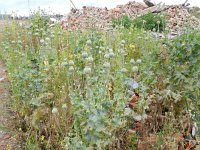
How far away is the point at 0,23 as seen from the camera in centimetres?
1009

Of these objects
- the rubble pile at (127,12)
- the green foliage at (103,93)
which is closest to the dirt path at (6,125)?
the green foliage at (103,93)

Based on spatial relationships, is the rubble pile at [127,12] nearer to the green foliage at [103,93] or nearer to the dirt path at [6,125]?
the dirt path at [6,125]

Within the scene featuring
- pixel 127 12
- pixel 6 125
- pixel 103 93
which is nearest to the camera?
pixel 103 93

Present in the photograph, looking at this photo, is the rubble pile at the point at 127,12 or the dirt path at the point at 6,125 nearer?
the dirt path at the point at 6,125

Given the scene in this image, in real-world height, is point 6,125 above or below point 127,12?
above

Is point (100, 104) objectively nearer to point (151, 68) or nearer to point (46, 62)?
point (151, 68)

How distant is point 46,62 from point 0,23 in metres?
6.51

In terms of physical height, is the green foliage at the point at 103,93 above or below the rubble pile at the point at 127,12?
above

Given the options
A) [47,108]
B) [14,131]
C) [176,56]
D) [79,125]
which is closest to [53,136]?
[47,108]

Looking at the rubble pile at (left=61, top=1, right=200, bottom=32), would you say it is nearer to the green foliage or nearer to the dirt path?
the dirt path

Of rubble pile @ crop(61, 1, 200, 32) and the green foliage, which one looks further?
rubble pile @ crop(61, 1, 200, 32)

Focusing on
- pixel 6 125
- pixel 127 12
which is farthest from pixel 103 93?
pixel 127 12

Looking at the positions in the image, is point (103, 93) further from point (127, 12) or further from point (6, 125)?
point (127, 12)

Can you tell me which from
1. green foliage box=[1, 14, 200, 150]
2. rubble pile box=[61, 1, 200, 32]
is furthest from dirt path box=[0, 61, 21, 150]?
rubble pile box=[61, 1, 200, 32]
